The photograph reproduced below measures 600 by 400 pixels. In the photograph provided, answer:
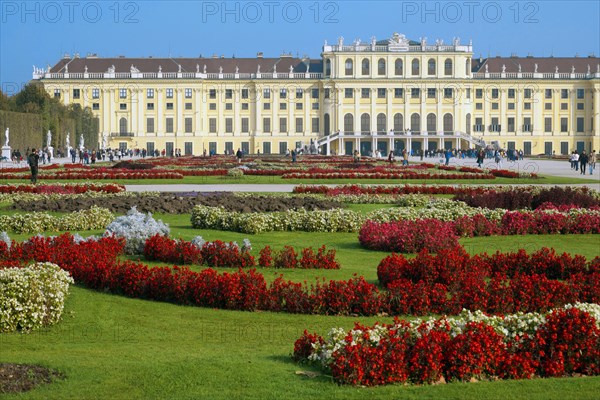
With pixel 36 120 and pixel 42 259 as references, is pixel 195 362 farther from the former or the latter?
pixel 36 120

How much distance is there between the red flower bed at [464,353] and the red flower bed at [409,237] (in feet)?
18.8

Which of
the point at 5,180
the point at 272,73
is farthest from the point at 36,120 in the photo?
the point at 5,180

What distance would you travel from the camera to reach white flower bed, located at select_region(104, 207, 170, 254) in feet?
38.5

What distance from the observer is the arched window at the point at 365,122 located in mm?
83375

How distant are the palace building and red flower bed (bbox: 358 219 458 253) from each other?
70.3 metres

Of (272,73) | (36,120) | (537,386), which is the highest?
(272,73)

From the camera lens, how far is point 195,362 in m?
6.48

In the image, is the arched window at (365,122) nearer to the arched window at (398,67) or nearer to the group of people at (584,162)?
the arched window at (398,67)

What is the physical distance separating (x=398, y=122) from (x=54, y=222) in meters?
70.6

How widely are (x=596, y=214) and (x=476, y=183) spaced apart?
13604mm

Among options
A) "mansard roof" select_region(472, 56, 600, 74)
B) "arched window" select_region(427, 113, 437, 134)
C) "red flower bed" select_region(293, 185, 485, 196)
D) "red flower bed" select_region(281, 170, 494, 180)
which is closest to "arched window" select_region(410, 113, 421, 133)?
"arched window" select_region(427, 113, 437, 134)

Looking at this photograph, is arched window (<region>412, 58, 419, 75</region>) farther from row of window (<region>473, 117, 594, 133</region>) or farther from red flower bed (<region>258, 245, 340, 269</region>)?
red flower bed (<region>258, 245, 340, 269</region>)

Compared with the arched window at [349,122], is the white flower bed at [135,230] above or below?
below

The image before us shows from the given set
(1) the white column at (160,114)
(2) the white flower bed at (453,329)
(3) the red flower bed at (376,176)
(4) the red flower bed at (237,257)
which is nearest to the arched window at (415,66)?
(1) the white column at (160,114)
